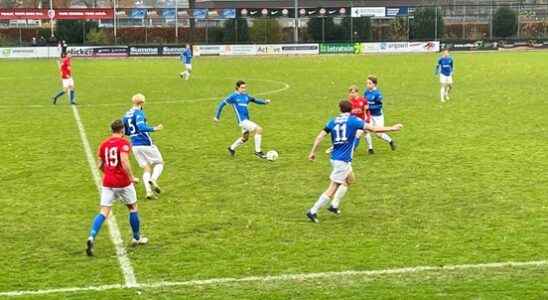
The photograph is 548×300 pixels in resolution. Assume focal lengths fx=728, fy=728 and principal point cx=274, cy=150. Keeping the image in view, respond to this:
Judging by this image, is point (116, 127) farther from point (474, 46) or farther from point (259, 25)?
point (259, 25)

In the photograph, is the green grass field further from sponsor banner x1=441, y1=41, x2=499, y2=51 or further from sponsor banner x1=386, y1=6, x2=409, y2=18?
sponsor banner x1=386, y1=6, x2=409, y2=18

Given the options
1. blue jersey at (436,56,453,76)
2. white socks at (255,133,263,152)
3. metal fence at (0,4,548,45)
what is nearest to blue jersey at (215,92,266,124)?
white socks at (255,133,263,152)

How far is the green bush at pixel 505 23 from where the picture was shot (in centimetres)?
8094

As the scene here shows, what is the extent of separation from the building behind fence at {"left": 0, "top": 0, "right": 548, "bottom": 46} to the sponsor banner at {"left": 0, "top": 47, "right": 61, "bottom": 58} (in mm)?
6929

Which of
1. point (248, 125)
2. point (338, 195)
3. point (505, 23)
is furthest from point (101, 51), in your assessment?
point (338, 195)

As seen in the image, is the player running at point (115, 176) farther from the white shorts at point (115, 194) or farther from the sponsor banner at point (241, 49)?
the sponsor banner at point (241, 49)

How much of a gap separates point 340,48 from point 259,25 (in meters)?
11.0

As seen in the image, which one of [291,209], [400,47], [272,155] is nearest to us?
[291,209]

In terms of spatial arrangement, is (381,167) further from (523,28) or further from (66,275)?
(523,28)

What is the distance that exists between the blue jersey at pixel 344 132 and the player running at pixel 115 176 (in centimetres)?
348

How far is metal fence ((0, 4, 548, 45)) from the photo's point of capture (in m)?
78.8

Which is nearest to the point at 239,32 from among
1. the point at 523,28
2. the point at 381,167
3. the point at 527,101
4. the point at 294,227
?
the point at 523,28

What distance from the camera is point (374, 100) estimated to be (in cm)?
1888

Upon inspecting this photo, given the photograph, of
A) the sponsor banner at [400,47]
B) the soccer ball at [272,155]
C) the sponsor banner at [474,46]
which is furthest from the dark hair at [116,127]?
the sponsor banner at [474,46]
